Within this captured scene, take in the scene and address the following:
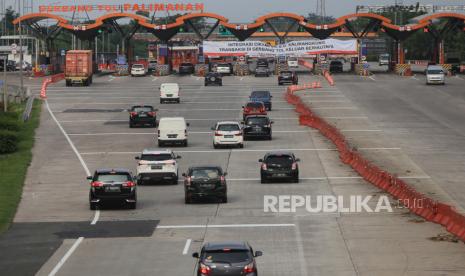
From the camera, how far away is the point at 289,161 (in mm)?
48812

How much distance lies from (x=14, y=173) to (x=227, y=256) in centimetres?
3073

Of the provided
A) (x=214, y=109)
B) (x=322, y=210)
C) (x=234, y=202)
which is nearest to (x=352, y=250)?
(x=322, y=210)

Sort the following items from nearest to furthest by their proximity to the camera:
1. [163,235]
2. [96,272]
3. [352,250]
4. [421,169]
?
[96,272] → [352,250] → [163,235] → [421,169]

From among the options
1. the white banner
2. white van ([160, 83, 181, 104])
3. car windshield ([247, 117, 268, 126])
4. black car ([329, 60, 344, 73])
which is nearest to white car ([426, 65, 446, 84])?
the white banner

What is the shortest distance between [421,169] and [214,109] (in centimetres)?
3834

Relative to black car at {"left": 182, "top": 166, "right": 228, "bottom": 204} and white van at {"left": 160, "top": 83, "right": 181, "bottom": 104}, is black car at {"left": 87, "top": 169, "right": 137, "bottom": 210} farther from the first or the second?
white van at {"left": 160, "top": 83, "right": 181, "bottom": 104}

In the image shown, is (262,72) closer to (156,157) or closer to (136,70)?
(136,70)

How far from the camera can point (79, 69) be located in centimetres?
11869

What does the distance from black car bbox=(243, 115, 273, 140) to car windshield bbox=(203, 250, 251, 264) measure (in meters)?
42.3

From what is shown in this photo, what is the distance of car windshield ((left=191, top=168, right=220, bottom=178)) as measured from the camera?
140 ft

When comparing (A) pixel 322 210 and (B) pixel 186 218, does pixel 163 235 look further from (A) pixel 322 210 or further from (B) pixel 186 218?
(A) pixel 322 210

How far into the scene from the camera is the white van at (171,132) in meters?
63.2

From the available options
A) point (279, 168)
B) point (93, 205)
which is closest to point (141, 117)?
point (279, 168)

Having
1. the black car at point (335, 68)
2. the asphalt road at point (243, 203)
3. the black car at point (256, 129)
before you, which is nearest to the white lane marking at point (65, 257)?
the asphalt road at point (243, 203)
